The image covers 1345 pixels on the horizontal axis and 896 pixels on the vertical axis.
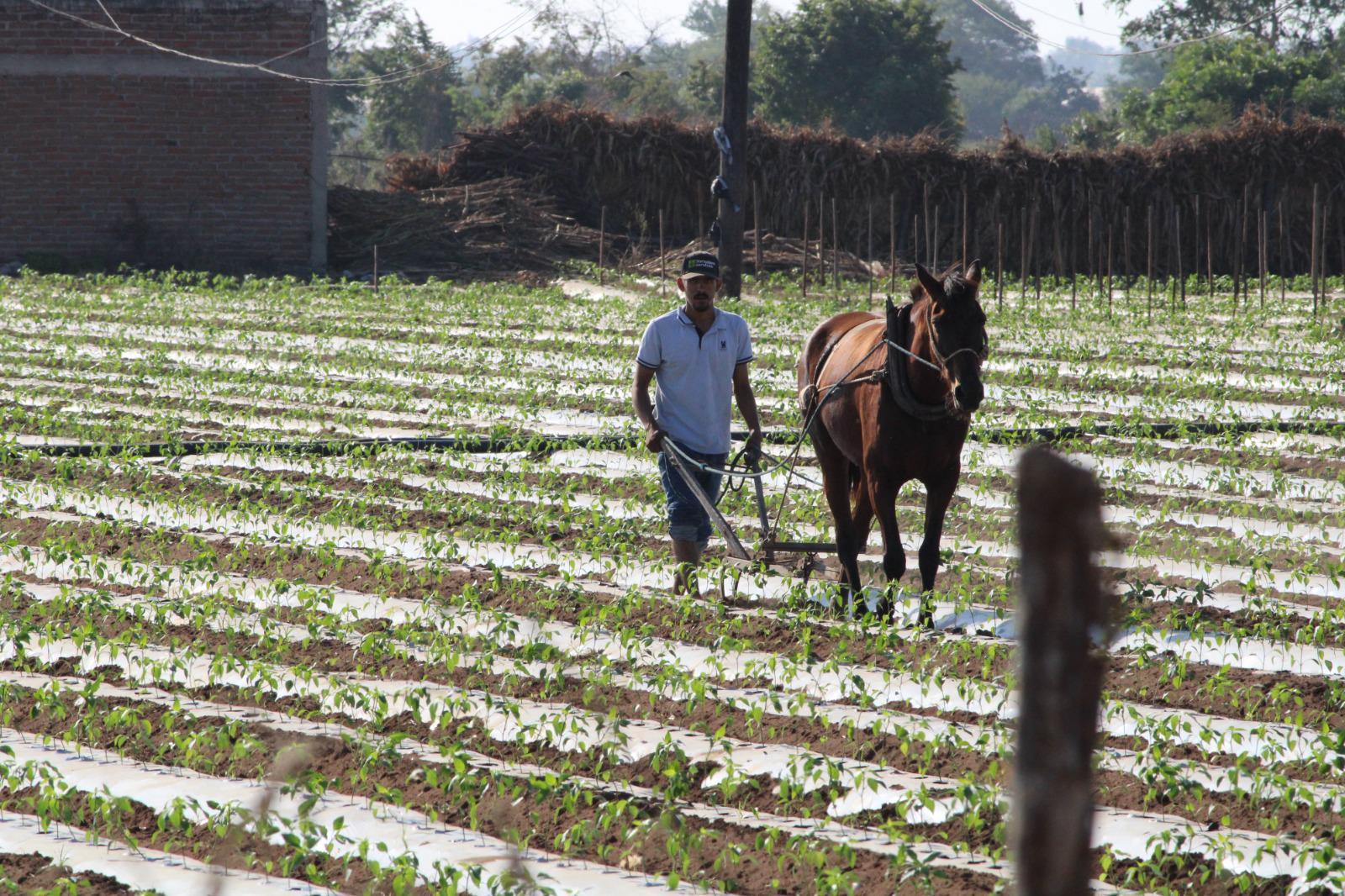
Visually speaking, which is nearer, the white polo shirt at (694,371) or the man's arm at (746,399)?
the white polo shirt at (694,371)

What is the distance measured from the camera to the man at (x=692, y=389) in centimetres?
758

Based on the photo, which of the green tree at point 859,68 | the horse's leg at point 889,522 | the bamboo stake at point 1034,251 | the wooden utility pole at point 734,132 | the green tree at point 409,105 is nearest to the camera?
the horse's leg at point 889,522

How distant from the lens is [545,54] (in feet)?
216

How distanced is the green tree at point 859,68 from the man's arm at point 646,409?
140 ft

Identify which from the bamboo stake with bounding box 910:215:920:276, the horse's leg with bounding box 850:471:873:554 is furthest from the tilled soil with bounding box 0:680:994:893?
the bamboo stake with bounding box 910:215:920:276

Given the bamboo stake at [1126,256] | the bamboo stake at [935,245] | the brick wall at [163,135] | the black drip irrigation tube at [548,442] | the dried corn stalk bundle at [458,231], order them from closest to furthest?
the black drip irrigation tube at [548,442]
the bamboo stake at [935,245]
the bamboo stake at [1126,256]
the brick wall at [163,135]
the dried corn stalk bundle at [458,231]

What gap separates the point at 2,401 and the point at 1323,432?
37.8 feet

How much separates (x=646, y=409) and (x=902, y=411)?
4.53ft

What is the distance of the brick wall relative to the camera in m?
27.4

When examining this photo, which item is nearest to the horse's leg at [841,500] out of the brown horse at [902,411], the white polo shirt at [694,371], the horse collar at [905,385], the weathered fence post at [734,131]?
the brown horse at [902,411]

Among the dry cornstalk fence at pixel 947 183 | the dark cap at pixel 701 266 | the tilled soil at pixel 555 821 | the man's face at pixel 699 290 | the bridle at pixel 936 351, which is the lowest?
the tilled soil at pixel 555 821

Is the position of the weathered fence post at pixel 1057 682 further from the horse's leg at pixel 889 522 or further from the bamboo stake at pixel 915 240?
the bamboo stake at pixel 915 240

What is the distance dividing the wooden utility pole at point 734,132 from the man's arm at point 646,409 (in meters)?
13.7

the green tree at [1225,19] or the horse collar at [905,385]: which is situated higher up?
the green tree at [1225,19]
